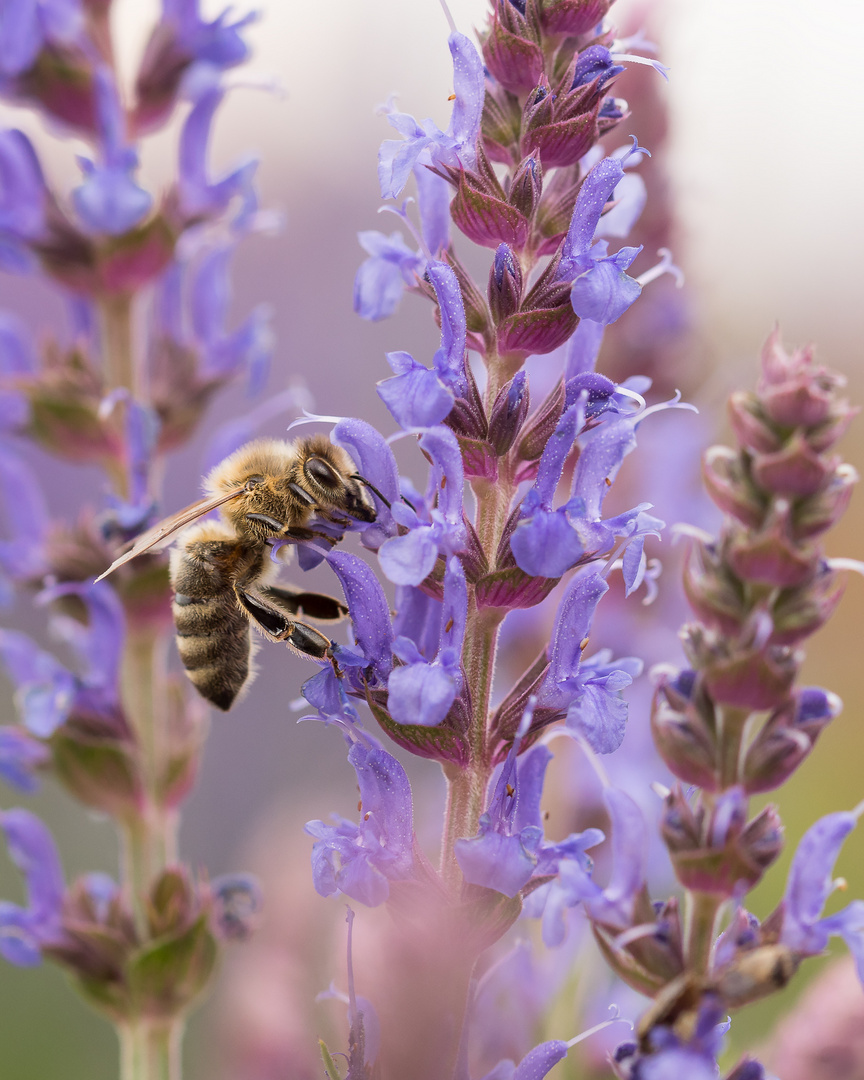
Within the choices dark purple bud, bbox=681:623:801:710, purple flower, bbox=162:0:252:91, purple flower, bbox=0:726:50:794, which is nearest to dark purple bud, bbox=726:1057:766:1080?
dark purple bud, bbox=681:623:801:710

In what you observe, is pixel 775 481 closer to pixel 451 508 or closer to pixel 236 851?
pixel 451 508

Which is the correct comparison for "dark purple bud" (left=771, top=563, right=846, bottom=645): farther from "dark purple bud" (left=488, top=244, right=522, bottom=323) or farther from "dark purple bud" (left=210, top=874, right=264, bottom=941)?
"dark purple bud" (left=210, top=874, right=264, bottom=941)

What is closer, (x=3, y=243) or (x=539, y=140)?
(x=539, y=140)

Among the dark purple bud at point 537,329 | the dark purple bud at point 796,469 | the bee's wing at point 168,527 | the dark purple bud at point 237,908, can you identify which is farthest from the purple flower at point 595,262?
the dark purple bud at point 237,908

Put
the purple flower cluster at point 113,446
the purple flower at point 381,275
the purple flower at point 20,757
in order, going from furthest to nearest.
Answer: the purple flower at point 20,757
the purple flower cluster at point 113,446
the purple flower at point 381,275

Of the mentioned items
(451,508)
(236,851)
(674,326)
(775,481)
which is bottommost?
(236,851)

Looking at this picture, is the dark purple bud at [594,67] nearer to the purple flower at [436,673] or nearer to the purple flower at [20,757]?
the purple flower at [436,673]

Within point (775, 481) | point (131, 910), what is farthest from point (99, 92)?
point (775, 481)
